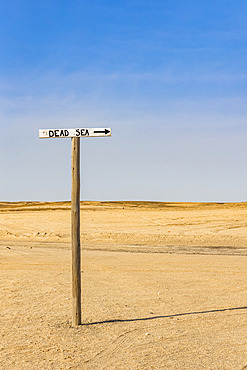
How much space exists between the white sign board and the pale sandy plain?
3.21 metres

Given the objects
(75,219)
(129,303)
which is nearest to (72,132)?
(75,219)

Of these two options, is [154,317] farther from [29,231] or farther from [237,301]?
[29,231]

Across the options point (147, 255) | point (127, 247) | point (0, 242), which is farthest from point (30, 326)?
point (0, 242)

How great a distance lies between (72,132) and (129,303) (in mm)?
3941

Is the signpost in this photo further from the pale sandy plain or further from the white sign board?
the pale sandy plain

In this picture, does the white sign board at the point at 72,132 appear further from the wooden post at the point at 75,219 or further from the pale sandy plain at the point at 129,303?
the pale sandy plain at the point at 129,303

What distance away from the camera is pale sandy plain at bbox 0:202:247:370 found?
20.6ft

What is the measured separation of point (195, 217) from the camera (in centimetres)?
2716

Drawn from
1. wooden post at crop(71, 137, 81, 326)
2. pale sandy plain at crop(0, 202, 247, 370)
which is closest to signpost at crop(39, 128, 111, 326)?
wooden post at crop(71, 137, 81, 326)

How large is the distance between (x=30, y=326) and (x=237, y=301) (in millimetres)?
4492

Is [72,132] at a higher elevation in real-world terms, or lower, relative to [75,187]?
higher

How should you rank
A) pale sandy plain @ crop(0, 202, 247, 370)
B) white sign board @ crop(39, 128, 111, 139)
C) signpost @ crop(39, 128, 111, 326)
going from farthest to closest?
signpost @ crop(39, 128, 111, 326)
white sign board @ crop(39, 128, 111, 139)
pale sandy plain @ crop(0, 202, 247, 370)

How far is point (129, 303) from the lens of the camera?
948cm

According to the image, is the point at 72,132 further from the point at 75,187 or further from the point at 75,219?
the point at 75,219
